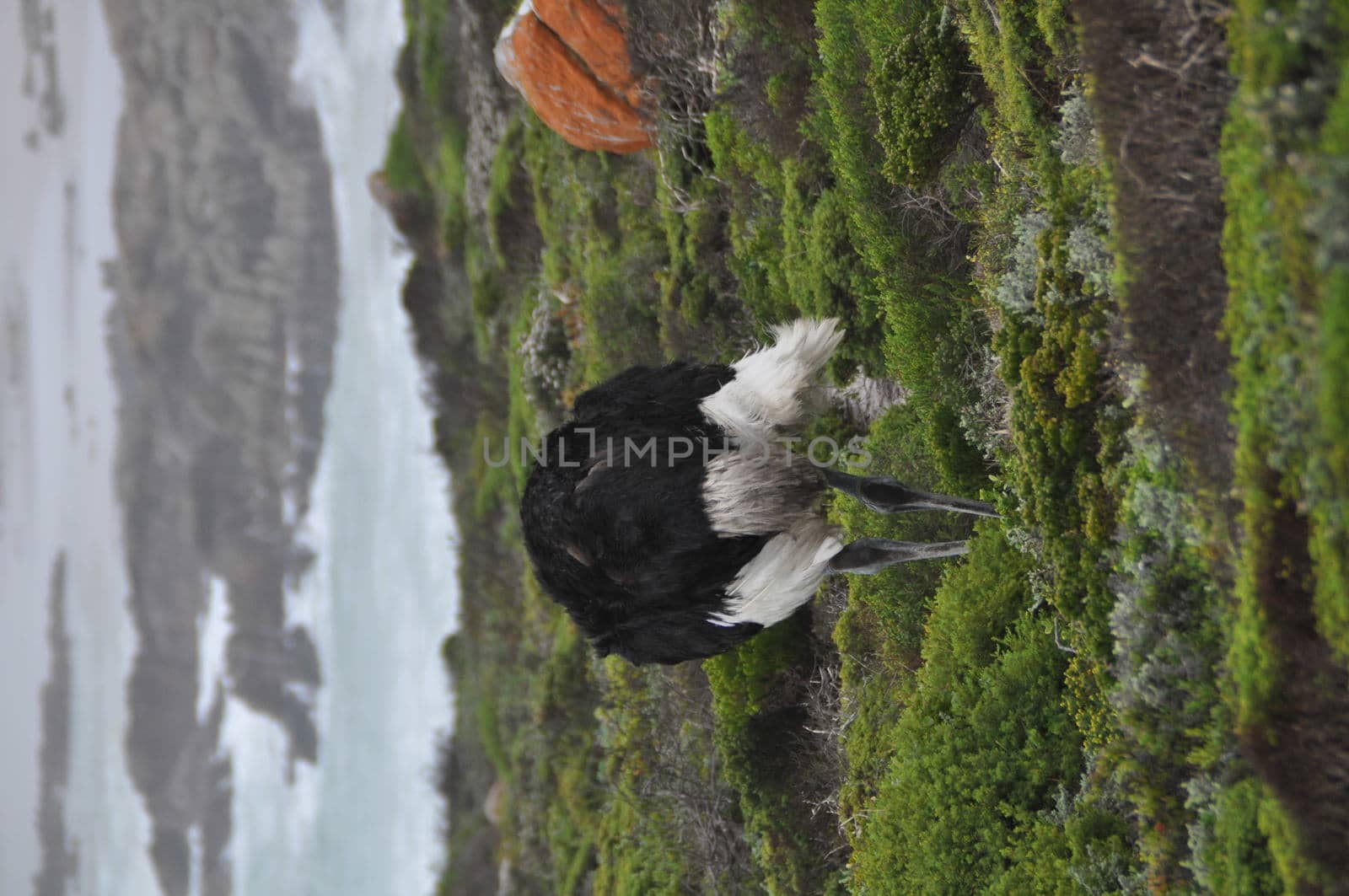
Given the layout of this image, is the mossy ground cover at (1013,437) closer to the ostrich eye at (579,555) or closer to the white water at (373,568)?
the ostrich eye at (579,555)

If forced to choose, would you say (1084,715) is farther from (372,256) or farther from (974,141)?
(372,256)

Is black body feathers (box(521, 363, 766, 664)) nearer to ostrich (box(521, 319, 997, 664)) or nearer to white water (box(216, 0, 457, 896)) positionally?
ostrich (box(521, 319, 997, 664))

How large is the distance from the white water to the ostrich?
12343 mm

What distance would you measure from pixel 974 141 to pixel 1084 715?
2702mm

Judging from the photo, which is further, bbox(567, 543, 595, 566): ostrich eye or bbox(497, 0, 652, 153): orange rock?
bbox(497, 0, 652, 153): orange rock

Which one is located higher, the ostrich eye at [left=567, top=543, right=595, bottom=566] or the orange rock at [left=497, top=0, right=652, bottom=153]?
the orange rock at [left=497, top=0, right=652, bottom=153]

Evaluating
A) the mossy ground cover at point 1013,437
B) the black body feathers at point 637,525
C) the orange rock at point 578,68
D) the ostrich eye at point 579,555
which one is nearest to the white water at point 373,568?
the mossy ground cover at point 1013,437

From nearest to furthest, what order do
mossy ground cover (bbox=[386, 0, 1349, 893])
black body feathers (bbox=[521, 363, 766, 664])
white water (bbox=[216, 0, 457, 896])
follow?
mossy ground cover (bbox=[386, 0, 1349, 893])
black body feathers (bbox=[521, 363, 766, 664])
white water (bbox=[216, 0, 457, 896])

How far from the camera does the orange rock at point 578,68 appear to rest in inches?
314

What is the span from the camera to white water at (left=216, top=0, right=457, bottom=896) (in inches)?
670

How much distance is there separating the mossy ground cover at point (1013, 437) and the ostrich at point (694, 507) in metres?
0.81

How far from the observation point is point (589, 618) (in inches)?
167

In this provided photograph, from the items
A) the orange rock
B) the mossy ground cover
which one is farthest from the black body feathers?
the orange rock

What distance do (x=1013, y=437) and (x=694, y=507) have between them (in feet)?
4.66
